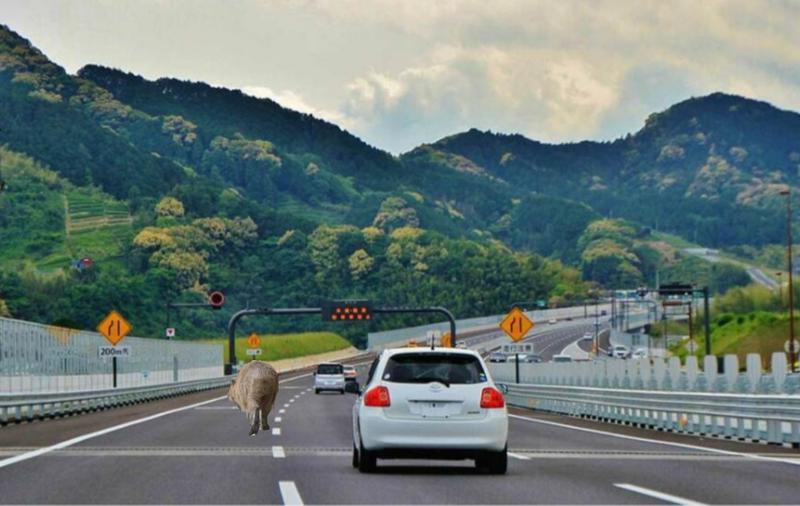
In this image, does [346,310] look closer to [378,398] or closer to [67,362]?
[67,362]

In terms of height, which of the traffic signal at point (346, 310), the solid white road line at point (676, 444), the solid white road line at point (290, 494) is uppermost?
the traffic signal at point (346, 310)

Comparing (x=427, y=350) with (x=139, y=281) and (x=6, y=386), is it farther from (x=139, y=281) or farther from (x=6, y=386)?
(x=139, y=281)

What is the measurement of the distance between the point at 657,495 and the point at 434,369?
3.74m

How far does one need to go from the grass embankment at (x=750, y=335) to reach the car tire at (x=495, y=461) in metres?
80.3

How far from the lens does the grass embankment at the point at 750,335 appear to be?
4077 inches

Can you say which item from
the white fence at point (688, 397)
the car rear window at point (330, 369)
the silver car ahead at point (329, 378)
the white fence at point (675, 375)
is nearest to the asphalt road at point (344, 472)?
the white fence at point (688, 397)

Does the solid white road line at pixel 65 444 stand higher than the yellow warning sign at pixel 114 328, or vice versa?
the yellow warning sign at pixel 114 328

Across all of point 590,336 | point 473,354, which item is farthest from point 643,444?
point 590,336

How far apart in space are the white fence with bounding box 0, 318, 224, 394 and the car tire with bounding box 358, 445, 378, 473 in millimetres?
20855

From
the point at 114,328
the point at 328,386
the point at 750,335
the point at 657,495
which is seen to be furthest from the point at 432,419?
the point at 750,335

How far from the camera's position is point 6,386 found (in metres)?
36.7

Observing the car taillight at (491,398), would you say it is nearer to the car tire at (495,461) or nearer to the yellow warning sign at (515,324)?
the car tire at (495,461)

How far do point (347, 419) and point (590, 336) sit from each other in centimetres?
15827

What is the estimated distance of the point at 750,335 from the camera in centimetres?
11069
